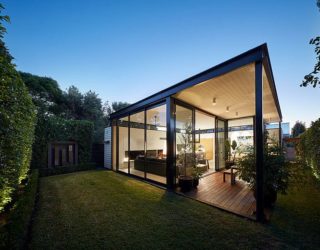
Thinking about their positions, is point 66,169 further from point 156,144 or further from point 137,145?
point 156,144

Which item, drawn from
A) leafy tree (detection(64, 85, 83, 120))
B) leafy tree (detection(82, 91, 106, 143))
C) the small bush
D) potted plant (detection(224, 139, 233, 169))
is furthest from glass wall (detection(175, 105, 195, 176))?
leafy tree (detection(64, 85, 83, 120))

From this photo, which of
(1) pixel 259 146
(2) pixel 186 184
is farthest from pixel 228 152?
(1) pixel 259 146

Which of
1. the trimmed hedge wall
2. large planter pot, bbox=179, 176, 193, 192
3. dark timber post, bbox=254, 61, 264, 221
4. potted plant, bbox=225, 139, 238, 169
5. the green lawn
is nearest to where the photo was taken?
the green lawn

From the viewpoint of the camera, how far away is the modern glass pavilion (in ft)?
10.4

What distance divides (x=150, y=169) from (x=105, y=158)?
4294mm

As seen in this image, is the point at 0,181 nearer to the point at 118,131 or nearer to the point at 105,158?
the point at 118,131

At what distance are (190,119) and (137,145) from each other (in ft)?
9.10

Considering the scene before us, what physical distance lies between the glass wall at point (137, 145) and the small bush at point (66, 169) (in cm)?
276

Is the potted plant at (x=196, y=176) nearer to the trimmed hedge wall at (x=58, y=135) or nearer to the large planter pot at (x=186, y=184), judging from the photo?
the large planter pot at (x=186, y=184)

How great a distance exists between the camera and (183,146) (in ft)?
18.0

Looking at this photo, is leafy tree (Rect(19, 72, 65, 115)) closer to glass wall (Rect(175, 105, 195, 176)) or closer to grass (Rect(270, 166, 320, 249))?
glass wall (Rect(175, 105, 195, 176))

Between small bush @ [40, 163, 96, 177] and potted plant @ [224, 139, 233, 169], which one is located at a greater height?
potted plant @ [224, 139, 233, 169]

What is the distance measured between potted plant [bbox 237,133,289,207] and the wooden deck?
0.50 meters

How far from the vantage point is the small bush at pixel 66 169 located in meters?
7.08
